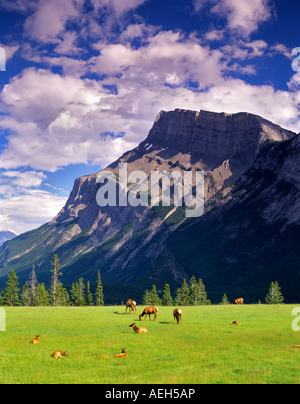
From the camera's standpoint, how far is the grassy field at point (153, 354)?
2209cm

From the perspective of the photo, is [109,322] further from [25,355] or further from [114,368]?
[114,368]

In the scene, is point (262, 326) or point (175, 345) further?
point (262, 326)

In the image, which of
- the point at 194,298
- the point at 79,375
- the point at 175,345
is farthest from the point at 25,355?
the point at 194,298

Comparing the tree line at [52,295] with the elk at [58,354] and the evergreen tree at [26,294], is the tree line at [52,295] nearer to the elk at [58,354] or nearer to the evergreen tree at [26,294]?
the evergreen tree at [26,294]

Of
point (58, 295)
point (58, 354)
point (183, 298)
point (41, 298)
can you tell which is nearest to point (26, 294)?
point (41, 298)

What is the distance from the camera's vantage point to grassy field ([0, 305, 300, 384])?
2209cm

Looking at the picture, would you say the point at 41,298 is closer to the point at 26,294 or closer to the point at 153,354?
the point at 26,294

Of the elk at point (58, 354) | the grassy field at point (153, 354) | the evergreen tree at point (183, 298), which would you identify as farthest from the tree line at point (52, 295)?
the elk at point (58, 354)

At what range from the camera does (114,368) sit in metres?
24.4

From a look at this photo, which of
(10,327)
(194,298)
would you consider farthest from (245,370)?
(194,298)

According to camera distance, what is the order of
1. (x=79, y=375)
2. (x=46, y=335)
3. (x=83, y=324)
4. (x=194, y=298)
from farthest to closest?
1. (x=194, y=298)
2. (x=83, y=324)
3. (x=46, y=335)
4. (x=79, y=375)

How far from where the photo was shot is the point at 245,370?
23.3 meters

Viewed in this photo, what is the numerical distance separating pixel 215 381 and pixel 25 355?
1552cm
